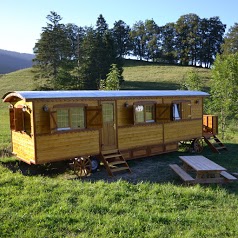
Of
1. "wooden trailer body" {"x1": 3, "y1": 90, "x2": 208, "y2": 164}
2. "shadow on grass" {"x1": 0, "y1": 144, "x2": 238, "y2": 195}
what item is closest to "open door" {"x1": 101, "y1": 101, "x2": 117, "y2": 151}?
"wooden trailer body" {"x1": 3, "y1": 90, "x2": 208, "y2": 164}

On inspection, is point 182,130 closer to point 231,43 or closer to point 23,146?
point 23,146

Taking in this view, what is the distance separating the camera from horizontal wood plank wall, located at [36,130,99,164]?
10.8 m

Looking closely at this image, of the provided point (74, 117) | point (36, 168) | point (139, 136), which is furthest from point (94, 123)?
point (36, 168)

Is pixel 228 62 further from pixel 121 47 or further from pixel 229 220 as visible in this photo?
pixel 121 47

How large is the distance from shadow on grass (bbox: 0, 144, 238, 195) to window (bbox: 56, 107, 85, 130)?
188 centimetres

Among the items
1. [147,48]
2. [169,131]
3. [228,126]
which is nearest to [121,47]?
[147,48]

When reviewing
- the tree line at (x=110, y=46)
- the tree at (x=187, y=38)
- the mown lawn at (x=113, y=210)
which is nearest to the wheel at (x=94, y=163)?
the mown lawn at (x=113, y=210)

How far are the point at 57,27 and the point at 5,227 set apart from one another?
146 feet

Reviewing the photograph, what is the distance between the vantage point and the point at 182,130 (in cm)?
1603

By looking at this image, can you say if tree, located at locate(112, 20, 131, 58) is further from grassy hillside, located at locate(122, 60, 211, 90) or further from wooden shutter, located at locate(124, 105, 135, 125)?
wooden shutter, located at locate(124, 105, 135, 125)

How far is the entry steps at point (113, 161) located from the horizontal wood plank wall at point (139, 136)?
1.88ft

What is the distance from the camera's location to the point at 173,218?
6551 millimetres

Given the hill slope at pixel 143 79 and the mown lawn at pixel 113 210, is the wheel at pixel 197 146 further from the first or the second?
the hill slope at pixel 143 79

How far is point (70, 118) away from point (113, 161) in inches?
107
